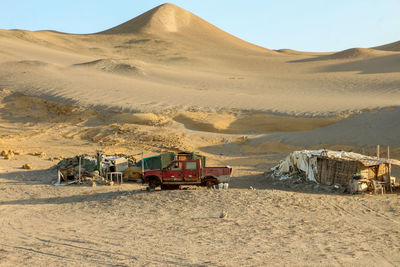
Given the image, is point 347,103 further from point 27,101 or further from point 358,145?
point 27,101

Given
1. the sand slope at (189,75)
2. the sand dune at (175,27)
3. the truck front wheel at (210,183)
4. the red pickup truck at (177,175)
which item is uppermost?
the sand dune at (175,27)

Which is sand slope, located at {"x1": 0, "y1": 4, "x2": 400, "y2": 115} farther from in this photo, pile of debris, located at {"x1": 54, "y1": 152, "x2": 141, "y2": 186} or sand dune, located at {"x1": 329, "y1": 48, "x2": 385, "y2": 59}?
pile of debris, located at {"x1": 54, "y1": 152, "x2": 141, "y2": 186}

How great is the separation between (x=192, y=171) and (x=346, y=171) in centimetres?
576

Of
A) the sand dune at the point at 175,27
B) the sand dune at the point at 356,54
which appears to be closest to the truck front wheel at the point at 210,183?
the sand dune at the point at 356,54

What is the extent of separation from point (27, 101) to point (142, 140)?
48.9 feet

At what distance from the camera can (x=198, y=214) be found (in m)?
12.0

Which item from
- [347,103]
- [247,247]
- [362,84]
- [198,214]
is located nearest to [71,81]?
[347,103]

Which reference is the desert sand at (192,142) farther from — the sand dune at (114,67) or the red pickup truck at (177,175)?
the red pickup truck at (177,175)

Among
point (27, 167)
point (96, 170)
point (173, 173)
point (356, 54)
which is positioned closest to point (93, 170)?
point (96, 170)

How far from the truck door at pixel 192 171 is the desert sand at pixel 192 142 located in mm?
628

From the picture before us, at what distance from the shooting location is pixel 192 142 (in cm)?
2888

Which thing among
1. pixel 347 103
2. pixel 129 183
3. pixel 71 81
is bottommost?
pixel 129 183

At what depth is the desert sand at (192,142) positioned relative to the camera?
30.6ft

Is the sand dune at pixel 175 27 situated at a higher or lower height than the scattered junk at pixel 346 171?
higher
